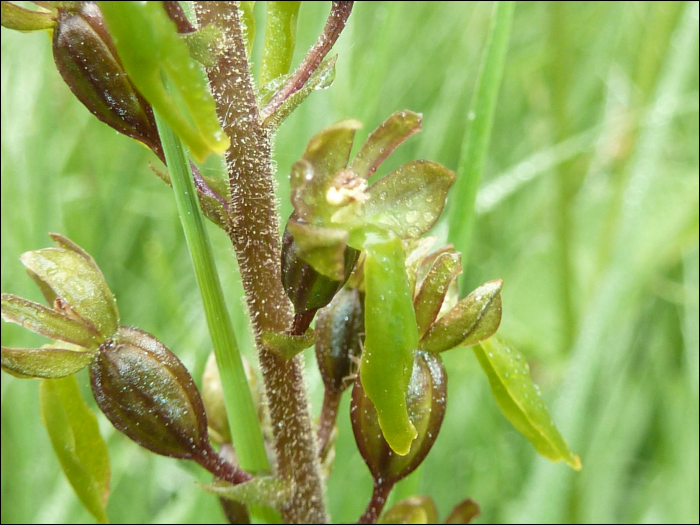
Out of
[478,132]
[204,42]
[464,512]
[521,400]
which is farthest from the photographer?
[478,132]

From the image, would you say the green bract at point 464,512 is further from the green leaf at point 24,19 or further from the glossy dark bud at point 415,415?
the green leaf at point 24,19

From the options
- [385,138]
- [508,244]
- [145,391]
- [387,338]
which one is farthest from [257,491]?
[508,244]

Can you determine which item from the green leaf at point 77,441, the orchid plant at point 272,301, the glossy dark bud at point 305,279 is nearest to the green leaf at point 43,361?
the orchid plant at point 272,301

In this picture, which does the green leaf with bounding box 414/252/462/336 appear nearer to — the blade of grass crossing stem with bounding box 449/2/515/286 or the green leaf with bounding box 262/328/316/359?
the green leaf with bounding box 262/328/316/359

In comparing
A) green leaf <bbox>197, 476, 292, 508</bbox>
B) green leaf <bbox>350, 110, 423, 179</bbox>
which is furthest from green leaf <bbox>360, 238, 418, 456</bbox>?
green leaf <bbox>197, 476, 292, 508</bbox>

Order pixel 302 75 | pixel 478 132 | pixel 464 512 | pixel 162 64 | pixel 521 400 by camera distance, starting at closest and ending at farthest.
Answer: pixel 162 64 < pixel 302 75 < pixel 521 400 < pixel 464 512 < pixel 478 132

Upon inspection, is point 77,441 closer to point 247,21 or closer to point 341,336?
point 341,336

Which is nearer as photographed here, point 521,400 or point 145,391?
point 145,391

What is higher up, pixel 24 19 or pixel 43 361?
pixel 24 19
